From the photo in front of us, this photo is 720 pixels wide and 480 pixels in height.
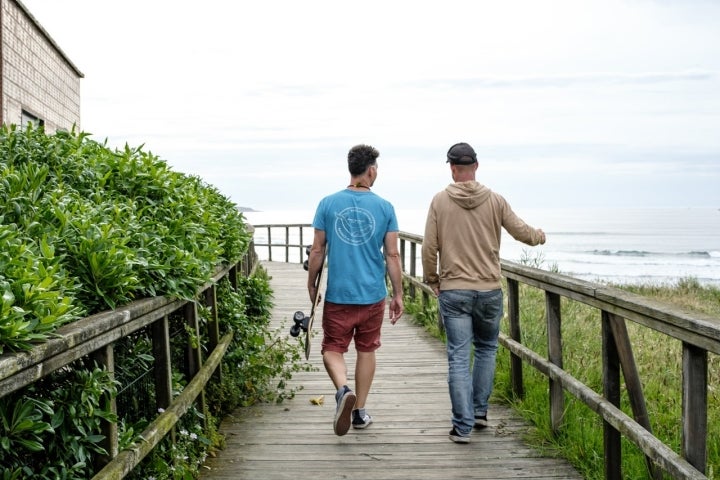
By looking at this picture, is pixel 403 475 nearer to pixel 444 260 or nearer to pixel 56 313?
pixel 444 260

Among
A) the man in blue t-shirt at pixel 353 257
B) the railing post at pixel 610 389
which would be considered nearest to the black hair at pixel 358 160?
the man in blue t-shirt at pixel 353 257

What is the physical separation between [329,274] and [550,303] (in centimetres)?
141

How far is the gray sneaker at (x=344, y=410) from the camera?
4719 mm

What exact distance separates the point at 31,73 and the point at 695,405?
13.7 m

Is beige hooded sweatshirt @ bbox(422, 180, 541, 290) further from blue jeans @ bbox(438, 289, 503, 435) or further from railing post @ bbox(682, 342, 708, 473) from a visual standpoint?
railing post @ bbox(682, 342, 708, 473)

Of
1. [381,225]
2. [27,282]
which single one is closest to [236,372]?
[381,225]

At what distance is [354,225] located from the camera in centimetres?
487

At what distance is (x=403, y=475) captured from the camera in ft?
14.4

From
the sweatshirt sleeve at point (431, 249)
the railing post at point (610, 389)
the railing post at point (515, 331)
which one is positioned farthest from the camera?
the railing post at point (515, 331)

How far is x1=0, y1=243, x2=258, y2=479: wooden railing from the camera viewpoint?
7.39 feet

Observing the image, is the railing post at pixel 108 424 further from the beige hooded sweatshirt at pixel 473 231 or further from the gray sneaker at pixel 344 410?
the beige hooded sweatshirt at pixel 473 231

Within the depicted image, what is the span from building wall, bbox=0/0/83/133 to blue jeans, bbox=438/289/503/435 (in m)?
7.53

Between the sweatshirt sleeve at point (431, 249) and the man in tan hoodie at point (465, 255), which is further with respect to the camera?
the sweatshirt sleeve at point (431, 249)

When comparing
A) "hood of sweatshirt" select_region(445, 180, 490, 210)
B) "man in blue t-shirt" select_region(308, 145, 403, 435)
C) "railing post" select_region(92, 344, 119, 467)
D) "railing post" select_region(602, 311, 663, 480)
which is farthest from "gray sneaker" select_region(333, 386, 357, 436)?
"railing post" select_region(92, 344, 119, 467)
